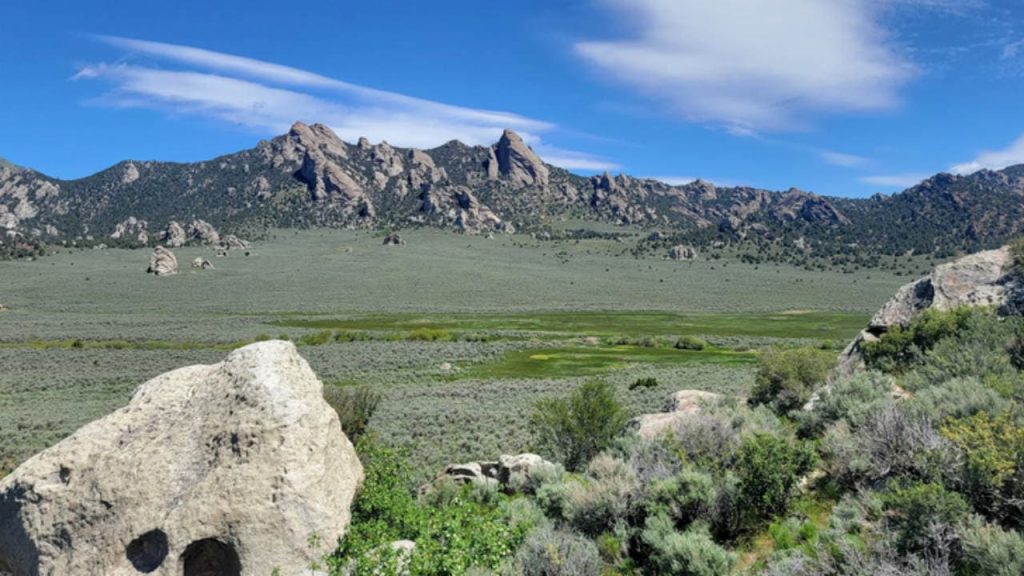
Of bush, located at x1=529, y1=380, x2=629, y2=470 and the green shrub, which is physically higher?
bush, located at x1=529, y1=380, x2=629, y2=470

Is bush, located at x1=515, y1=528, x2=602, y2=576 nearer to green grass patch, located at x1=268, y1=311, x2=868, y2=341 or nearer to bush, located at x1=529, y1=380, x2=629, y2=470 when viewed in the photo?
bush, located at x1=529, y1=380, x2=629, y2=470

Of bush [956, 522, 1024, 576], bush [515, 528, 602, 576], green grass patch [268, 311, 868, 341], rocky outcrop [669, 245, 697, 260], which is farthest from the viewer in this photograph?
rocky outcrop [669, 245, 697, 260]

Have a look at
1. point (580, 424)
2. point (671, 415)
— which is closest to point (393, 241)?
point (580, 424)

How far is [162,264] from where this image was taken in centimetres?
13262

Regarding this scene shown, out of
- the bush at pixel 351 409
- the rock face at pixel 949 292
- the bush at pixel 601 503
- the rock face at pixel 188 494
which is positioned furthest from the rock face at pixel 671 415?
the bush at pixel 351 409

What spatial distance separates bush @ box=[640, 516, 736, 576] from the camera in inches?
280

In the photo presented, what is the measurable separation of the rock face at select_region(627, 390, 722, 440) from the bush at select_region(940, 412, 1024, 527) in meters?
5.98

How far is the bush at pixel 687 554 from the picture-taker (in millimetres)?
7109

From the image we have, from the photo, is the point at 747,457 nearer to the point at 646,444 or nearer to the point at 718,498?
the point at 718,498

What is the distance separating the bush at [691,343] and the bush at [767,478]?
5502cm

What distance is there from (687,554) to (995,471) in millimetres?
3802

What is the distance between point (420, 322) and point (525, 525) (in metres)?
75.8

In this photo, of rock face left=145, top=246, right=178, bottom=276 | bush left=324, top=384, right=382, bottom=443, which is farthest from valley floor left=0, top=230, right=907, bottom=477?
rock face left=145, top=246, right=178, bottom=276

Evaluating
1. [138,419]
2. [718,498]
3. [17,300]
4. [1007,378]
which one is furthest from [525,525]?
[17,300]
